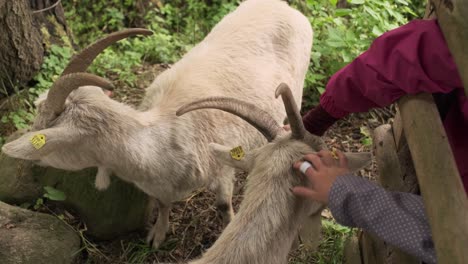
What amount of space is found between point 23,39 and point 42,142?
7.60 ft

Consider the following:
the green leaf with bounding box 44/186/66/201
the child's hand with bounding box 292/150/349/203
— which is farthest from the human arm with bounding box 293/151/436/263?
the green leaf with bounding box 44/186/66/201

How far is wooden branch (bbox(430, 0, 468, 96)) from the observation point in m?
1.60

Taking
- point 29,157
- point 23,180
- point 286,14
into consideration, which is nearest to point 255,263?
point 29,157

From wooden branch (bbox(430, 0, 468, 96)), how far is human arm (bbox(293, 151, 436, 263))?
68 centimetres

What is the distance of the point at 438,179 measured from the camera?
175cm

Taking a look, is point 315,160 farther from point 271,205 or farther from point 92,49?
point 92,49

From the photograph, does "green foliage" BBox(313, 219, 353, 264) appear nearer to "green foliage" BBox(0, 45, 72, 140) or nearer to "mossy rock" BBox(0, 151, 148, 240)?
"mossy rock" BBox(0, 151, 148, 240)

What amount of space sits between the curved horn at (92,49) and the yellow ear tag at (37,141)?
512 millimetres

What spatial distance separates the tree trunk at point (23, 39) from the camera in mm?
4586

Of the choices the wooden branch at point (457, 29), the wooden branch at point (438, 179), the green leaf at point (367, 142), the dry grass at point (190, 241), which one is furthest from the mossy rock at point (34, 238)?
the wooden branch at point (457, 29)

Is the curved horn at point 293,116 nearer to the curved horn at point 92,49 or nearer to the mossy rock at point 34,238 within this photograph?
the curved horn at point 92,49

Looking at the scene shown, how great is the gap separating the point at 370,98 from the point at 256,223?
80 cm

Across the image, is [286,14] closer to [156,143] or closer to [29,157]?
[156,143]

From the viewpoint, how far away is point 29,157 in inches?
119
